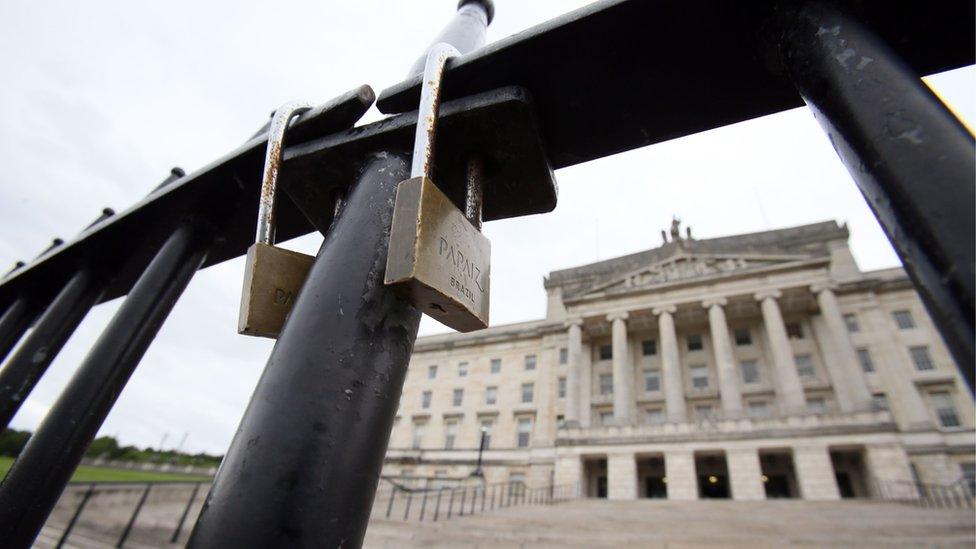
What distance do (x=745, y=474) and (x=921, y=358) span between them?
16215mm

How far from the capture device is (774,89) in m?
1.36

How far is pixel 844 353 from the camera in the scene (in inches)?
1108

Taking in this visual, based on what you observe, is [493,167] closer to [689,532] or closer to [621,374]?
[689,532]

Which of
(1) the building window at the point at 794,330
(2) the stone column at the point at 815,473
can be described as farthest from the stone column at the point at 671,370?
(1) the building window at the point at 794,330

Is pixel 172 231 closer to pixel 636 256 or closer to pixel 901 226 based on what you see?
pixel 901 226

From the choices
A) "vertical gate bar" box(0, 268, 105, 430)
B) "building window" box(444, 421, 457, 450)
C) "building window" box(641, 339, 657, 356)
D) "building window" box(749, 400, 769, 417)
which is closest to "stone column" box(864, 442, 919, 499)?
"building window" box(749, 400, 769, 417)

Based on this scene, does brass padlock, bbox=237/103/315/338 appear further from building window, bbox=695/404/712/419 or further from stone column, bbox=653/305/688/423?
building window, bbox=695/404/712/419

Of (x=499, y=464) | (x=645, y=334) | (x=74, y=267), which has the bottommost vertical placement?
(x=74, y=267)

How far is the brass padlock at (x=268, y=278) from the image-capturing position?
1.38 m

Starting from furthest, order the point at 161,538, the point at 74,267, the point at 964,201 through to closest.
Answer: the point at 161,538 < the point at 74,267 < the point at 964,201

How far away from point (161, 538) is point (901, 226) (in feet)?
32.0

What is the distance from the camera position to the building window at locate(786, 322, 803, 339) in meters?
33.2

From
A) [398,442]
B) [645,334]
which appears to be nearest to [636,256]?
[645,334]

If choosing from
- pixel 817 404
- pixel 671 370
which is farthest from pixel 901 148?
pixel 817 404
